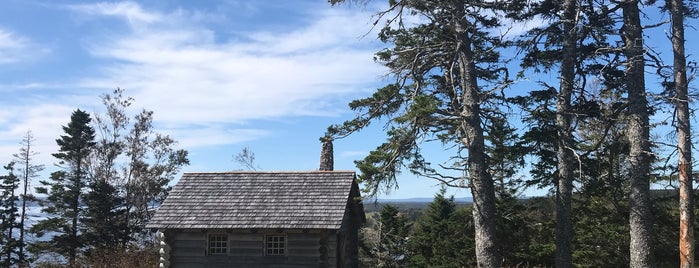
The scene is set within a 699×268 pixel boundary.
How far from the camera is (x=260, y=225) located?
19203 millimetres

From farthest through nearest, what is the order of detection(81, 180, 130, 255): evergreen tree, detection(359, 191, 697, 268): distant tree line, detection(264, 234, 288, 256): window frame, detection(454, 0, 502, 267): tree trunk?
detection(81, 180, 130, 255): evergreen tree < detection(359, 191, 697, 268): distant tree line < detection(264, 234, 288, 256): window frame < detection(454, 0, 502, 267): tree trunk

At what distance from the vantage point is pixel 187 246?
2002cm

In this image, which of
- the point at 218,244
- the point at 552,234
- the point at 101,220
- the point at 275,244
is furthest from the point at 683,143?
the point at 101,220

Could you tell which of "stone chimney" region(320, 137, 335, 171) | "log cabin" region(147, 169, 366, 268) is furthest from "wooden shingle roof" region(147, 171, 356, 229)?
"stone chimney" region(320, 137, 335, 171)

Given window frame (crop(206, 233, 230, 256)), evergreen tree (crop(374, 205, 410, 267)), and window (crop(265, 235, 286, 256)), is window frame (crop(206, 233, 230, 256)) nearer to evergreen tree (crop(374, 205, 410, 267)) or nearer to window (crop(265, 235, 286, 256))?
window (crop(265, 235, 286, 256))

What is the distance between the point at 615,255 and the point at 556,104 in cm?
801

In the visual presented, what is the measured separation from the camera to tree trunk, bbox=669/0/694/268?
14598 mm

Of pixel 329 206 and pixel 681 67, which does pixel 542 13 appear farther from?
Answer: pixel 329 206

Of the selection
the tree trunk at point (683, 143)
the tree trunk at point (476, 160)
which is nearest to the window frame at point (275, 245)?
the tree trunk at point (476, 160)

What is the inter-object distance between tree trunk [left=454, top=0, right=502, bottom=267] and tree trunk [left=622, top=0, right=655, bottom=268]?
3920mm

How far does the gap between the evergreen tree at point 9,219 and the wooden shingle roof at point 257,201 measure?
74.1 ft

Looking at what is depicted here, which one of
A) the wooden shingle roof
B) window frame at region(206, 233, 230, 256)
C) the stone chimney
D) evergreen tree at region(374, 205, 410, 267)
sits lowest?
evergreen tree at region(374, 205, 410, 267)

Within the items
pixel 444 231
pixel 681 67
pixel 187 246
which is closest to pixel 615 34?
pixel 681 67

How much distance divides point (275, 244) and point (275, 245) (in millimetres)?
37
